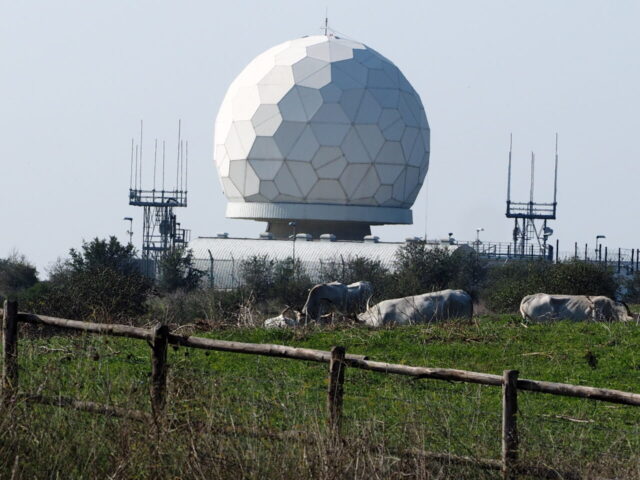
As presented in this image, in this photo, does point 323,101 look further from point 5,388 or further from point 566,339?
point 5,388

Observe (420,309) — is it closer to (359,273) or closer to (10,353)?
(10,353)

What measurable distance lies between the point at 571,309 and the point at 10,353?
11.7 meters

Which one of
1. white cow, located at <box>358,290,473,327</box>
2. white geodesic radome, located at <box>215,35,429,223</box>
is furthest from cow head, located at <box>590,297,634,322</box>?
white geodesic radome, located at <box>215,35,429,223</box>

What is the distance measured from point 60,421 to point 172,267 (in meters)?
38.7

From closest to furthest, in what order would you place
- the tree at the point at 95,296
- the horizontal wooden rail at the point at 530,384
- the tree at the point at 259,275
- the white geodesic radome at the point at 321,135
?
the horizontal wooden rail at the point at 530,384 → the tree at the point at 95,296 → the tree at the point at 259,275 → the white geodesic radome at the point at 321,135

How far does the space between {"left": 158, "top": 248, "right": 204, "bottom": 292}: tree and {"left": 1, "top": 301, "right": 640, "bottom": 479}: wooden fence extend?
35833 mm

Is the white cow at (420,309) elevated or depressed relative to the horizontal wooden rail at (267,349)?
depressed

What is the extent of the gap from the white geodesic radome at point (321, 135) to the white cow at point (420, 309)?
112 ft

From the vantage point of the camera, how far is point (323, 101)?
54188mm

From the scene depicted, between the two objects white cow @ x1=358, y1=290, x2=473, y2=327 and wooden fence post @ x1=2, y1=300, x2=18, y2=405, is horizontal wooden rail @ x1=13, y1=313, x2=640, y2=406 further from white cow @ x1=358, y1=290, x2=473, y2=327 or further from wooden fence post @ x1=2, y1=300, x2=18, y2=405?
white cow @ x1=358, y1=290, x2=473, y2=327

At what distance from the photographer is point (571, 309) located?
19000 millimetres

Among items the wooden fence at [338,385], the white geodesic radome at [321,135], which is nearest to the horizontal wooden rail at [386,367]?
the wooden fence at [338,385]

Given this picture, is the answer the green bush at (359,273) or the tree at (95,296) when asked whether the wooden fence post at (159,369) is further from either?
the green bush at (359,273)

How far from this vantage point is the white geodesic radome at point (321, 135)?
178ft
